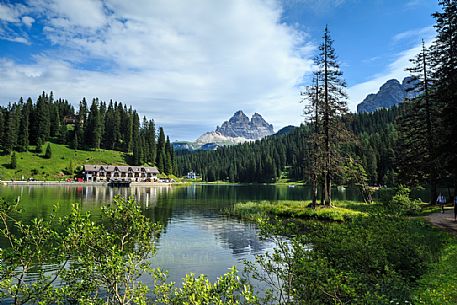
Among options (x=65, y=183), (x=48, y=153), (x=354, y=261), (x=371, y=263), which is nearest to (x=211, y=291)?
(x=354, y=261)

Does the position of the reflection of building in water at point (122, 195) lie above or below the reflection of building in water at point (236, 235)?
above

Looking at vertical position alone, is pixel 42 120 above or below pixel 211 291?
above

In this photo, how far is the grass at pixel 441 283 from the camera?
1037 cm

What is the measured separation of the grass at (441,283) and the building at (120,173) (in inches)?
5978

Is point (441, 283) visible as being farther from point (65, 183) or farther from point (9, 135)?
point (9, 135)

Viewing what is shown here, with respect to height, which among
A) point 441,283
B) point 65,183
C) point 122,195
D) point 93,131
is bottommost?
point 122,195

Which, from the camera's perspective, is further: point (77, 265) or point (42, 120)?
point (42, 120)

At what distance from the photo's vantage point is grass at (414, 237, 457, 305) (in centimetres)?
1037

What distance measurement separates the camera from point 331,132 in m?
43.5

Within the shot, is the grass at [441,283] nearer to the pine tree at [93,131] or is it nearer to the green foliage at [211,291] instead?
the green foliage at [211,291]

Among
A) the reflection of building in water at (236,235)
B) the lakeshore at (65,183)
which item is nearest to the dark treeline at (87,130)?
the lakeshore at (65,183)

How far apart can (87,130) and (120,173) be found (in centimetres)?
3227

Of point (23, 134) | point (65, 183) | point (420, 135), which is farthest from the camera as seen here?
point (23, 134)

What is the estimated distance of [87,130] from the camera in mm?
171000
